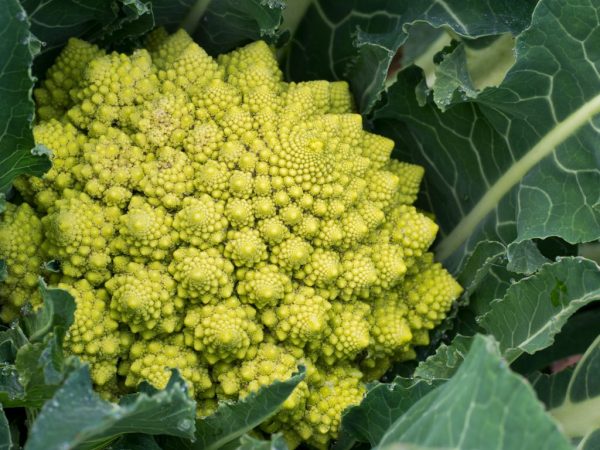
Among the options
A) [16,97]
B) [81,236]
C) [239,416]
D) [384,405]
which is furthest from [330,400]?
[16,97]

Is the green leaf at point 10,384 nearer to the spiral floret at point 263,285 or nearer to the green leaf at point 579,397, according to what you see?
the spiral floret at point 263,285

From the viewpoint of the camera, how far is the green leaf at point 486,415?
1215 mm

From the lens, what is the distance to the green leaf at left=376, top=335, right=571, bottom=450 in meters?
1.21

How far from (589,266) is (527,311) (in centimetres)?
19

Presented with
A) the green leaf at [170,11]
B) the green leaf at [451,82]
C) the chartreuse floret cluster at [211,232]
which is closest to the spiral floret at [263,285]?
the chartreuse floret cluster at [211,232]

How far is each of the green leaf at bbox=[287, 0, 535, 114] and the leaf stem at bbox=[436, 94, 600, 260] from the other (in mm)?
268

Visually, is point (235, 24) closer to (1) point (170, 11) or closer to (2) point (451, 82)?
(1) point (170, 11)

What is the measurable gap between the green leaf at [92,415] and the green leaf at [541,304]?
717 millimetres

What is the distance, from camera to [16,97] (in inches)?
64.9

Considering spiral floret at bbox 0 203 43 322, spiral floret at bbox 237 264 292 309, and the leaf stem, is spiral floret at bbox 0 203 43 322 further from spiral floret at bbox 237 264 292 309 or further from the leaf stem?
the leaf stem

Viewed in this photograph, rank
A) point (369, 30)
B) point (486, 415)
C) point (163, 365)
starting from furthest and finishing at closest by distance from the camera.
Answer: point (369, 30) → point (163, 365) → point (486, 415)

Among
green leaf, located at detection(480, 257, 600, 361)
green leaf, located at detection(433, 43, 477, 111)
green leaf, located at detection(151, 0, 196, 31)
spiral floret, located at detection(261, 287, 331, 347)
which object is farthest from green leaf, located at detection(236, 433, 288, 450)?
green leaf, located at detection(151, 0, 196, 31)

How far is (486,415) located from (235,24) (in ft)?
4.20

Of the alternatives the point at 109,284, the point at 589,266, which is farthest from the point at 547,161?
the point at 109,284
